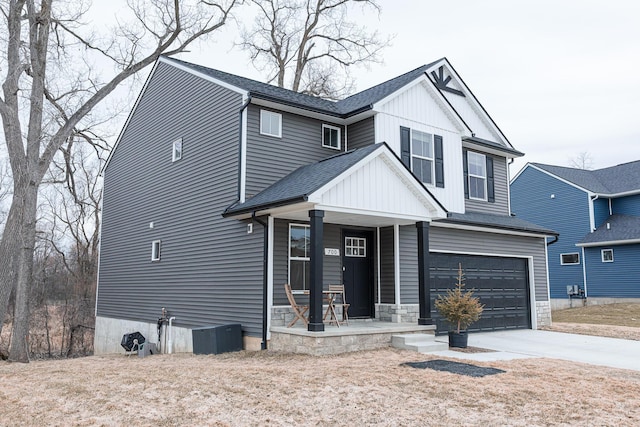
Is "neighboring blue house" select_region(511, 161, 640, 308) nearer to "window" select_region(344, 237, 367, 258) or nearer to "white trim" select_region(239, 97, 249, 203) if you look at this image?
"window" select_region(344, 237, 367, 258)

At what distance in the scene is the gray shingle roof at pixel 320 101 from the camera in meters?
11.6

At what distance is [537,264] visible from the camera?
15031 mm

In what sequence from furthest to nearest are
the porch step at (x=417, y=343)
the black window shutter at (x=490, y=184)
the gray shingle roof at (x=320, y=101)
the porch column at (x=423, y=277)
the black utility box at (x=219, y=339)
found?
the black window shutter at (x=490, y=184)
the gray shingle roof at (x=320, y=101)
the porch column at (x=423, y=277)
the black utility box at (x=219, y=339)
the porch step at (x=417, y=343)

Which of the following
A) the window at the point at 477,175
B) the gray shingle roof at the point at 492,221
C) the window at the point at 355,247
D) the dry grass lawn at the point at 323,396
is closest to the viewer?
the dry grass lawn at the point at 323,396

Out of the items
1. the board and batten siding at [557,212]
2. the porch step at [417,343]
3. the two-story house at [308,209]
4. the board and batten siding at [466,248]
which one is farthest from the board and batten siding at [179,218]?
the board and batten siding at [557,212]

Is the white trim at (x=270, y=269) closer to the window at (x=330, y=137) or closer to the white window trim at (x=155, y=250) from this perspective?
the window at (x=330, y=137)

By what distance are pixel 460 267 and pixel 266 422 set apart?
8.93m

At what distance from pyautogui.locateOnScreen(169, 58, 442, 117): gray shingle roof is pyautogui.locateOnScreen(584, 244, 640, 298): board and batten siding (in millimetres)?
14528

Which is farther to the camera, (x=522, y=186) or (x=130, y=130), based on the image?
(x=522, y=186)

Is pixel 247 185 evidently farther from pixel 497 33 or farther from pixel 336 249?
pixel 497 33

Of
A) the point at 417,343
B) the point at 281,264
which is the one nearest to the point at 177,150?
the point at 281,264

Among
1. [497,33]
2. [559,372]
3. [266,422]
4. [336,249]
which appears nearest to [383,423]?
[266,422]

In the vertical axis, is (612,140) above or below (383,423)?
above

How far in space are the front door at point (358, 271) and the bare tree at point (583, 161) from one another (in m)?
38.8
